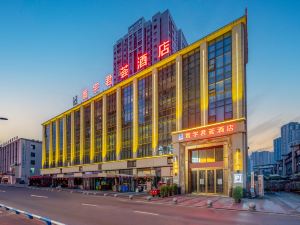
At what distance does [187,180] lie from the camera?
42750 millimetres

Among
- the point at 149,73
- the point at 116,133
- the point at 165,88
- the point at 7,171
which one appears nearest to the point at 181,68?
the point at 165,88

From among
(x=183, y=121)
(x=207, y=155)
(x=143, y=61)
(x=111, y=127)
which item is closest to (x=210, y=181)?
(x=207, y=155)

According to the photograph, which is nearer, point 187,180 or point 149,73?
point 187,180

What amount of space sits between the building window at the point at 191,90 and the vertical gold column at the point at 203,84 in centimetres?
97

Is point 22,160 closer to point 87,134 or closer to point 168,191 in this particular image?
point 87,134

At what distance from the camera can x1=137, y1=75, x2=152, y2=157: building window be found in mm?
54500

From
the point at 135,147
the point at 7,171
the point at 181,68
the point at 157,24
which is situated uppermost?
the point at 157,24

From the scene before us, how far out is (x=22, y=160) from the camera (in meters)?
124

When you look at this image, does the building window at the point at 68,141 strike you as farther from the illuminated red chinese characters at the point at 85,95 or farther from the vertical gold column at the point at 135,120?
the vertical gold column at the point at 135,120

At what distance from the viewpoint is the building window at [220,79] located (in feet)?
131

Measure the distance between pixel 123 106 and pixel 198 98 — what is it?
71.8 ft

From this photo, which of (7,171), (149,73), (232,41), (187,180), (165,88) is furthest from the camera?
(7,171)

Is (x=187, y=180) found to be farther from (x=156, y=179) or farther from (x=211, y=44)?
(x=211, y=44)

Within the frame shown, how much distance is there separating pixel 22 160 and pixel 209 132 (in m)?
102
